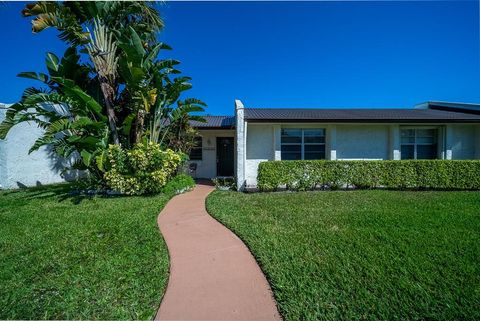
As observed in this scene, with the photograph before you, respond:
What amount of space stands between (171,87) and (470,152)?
14.9m

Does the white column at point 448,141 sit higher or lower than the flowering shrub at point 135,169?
higher

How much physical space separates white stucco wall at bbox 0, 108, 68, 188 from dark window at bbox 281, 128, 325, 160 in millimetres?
12015

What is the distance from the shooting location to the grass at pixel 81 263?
2605 mm

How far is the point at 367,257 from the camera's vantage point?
3.55m

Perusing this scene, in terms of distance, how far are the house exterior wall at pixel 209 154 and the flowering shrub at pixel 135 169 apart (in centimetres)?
532

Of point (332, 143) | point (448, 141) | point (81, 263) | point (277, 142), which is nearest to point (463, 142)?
point (448, 141)

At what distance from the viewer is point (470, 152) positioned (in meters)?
11.5

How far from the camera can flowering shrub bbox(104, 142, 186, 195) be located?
7.97 m

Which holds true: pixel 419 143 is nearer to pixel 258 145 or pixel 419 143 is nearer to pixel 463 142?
pixel 463 142

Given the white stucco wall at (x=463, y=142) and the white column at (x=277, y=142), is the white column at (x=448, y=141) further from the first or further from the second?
the white column at (x=277, y=142)

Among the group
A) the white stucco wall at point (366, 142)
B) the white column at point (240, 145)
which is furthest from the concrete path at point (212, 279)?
the white stucco wall at point (366, 142)

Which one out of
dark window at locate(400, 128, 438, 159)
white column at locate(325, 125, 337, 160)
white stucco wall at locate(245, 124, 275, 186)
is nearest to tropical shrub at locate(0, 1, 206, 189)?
white stucco wall at locate(245, 124, 275, 186)

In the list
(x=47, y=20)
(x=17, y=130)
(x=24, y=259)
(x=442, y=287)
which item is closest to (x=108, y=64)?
(x=47, y=20)

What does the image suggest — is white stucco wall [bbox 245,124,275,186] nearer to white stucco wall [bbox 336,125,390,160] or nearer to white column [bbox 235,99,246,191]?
white column [bbox 235,99,246,191]
